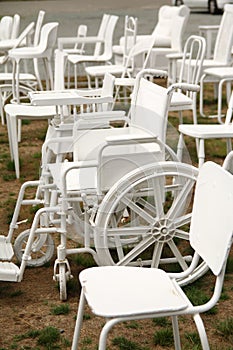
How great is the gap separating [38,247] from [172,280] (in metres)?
1.48

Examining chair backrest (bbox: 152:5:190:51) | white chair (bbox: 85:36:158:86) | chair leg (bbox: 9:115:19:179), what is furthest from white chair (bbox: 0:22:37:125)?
chair backrest (bbox: 152:5:190:51)

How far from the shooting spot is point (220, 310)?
3.85 meters

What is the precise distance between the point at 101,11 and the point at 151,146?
17.0m

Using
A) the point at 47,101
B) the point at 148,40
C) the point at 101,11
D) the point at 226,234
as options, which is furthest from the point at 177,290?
the point at 101,11

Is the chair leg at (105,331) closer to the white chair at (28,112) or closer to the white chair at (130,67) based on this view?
the white chair at (28,112)

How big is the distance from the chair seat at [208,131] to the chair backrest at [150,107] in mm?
401

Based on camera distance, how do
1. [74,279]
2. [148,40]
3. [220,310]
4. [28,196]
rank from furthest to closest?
[148,40], [28,196], [74,279], [220,310]

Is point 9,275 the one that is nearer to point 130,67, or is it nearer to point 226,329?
point 226,329

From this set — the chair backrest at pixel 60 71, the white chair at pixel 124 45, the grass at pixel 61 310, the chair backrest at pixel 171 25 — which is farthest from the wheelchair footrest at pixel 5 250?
the chair backrest at pixel 171 25

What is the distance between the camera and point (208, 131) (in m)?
4.64

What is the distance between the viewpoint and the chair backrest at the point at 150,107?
4.04m

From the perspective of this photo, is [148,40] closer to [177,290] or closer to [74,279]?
[74,279]

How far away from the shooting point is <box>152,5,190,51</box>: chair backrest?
8.98 metres

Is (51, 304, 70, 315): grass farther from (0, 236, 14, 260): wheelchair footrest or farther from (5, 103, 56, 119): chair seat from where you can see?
(5, 103, 56, 119): chair seat
